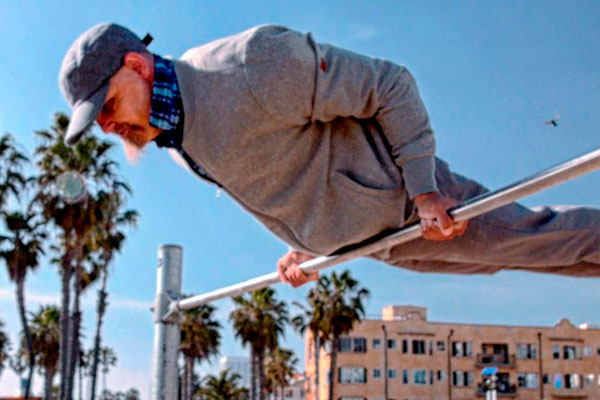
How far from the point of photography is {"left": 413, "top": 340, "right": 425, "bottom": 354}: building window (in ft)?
172

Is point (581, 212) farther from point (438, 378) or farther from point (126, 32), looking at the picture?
point (438, 378)

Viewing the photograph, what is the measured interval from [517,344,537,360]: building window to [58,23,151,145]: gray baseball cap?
55.7m

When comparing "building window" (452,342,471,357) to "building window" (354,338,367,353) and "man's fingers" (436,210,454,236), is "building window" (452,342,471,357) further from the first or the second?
"man's fingers" (436,210,454,236)

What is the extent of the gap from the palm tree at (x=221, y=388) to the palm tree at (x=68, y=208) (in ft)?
98.2

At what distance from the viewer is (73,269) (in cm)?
2536

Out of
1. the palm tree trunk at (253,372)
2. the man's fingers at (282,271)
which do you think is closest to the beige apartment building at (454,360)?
the palm tree trunk at (253,372)

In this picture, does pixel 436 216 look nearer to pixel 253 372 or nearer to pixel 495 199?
pixel 495 199

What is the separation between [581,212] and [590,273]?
0.97 ft

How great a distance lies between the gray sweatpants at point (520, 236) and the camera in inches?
104

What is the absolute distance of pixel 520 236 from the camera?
8.64 feet

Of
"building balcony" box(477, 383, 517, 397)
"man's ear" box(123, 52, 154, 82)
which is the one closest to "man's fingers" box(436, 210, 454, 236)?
"man's ear" box(123, 52, 154, 82)

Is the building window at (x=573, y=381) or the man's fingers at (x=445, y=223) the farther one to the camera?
the building window at (x=573, y=381)

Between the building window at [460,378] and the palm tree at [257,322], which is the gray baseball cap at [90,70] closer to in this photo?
the palm tree at [257,322]

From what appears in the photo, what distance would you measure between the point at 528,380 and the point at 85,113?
184ft
